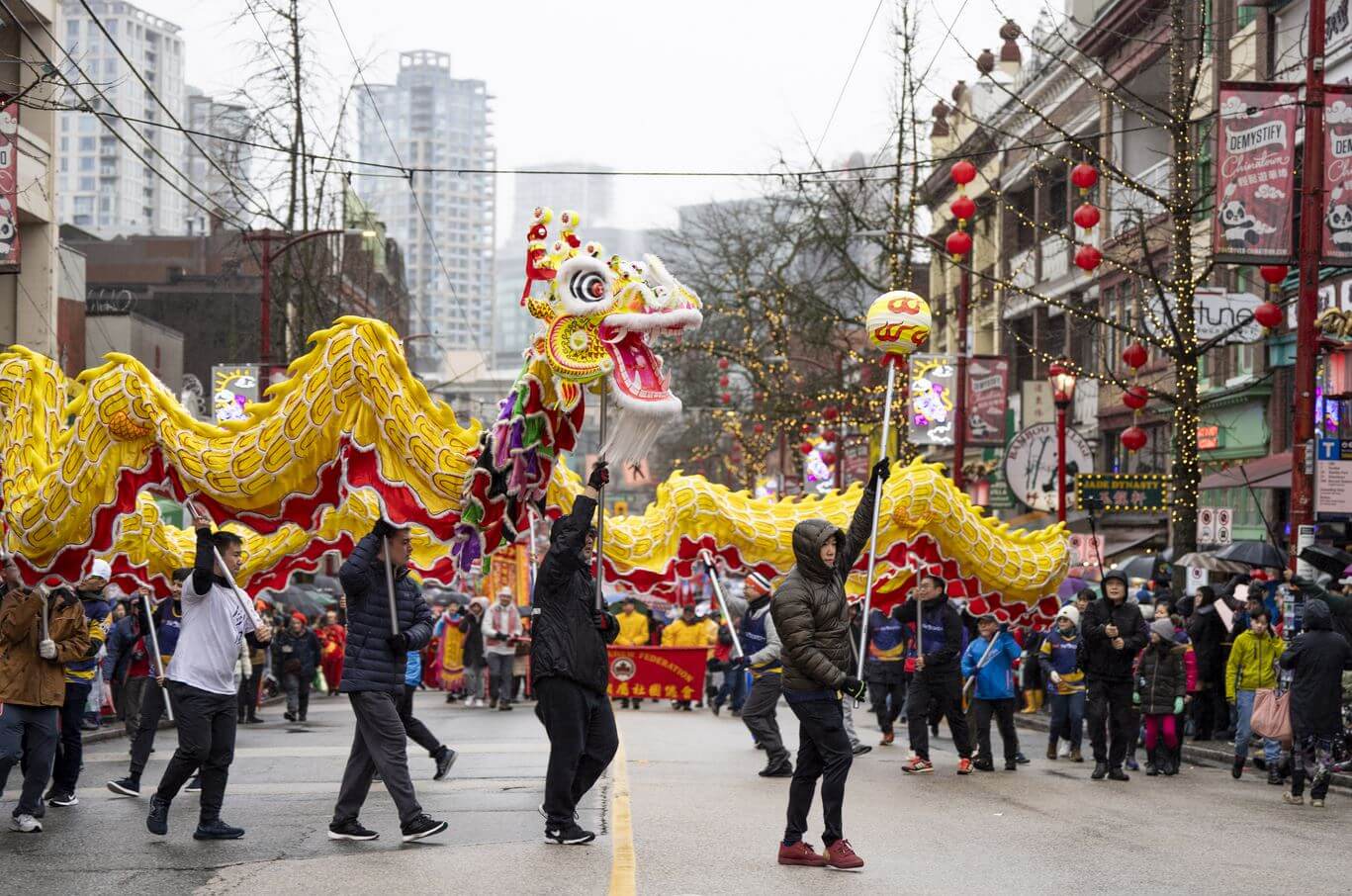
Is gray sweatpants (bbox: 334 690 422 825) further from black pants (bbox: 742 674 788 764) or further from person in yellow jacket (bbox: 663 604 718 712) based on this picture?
person in yellow jacket (bbox: 663 604 718 712)

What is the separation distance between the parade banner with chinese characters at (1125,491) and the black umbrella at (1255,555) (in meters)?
3.40

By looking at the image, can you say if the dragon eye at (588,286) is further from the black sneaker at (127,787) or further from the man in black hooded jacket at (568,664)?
the black sneaker at (127,787)

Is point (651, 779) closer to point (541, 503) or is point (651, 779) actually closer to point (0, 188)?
point (541, 503)

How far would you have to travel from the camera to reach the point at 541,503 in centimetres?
1312

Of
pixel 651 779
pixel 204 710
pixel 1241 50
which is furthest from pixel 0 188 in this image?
pixel 1241 50

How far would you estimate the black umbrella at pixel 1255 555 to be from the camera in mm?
21294

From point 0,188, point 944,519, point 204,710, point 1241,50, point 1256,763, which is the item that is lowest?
point 1256,763

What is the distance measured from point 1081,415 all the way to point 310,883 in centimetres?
3352

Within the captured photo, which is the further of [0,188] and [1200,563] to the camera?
[1200,563]

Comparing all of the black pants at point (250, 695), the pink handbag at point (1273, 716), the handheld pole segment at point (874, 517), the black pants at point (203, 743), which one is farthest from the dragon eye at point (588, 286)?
the black pants at point (250, 695)

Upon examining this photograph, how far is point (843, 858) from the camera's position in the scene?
8.96 metres

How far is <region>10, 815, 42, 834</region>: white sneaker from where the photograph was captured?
10.4 metres

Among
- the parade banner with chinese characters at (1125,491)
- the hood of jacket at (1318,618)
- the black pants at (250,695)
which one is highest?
the parade banner with chinese characters at (1125,491)

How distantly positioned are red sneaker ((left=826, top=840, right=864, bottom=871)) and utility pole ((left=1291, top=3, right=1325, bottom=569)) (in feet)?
30.8
